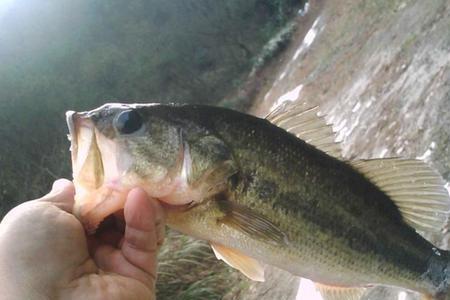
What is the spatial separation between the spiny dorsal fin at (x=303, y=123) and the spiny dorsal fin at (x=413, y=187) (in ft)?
0.60

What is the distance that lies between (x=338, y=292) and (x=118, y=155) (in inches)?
46.9

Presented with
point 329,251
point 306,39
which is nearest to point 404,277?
point 329,251

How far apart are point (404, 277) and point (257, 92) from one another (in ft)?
47.4

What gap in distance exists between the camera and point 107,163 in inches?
98.7

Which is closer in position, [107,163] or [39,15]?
[107,163]

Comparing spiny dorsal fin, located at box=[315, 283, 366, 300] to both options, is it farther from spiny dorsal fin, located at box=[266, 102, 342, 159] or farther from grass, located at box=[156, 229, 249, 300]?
grass, located at box=[156, 229, 249, 300]

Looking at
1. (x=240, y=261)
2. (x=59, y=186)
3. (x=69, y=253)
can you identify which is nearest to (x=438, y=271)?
(x=240, y=261)

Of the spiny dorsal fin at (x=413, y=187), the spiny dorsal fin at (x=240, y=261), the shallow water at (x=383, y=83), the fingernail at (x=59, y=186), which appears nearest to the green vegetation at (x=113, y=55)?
the shallow water at (x=383, y=83)

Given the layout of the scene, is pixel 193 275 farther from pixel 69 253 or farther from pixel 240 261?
pixel 69 253

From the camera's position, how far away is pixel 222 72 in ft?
65.3

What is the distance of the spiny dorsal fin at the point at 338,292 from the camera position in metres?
2.88

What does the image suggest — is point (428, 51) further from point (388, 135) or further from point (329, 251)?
point (329, 251)

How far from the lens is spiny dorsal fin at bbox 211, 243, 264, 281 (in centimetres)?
273

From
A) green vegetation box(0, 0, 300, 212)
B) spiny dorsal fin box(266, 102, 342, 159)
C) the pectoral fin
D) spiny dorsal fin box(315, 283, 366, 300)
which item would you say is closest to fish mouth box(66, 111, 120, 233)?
the pectoral fin
